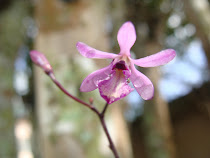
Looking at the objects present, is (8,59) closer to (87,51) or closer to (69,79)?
(69,79)

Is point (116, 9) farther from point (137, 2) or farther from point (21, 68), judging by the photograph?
point (21, 68)

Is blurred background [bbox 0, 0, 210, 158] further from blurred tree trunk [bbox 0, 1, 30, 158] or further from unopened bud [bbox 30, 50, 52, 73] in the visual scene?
unopened bud [bbox 30, 50, 52, 73]

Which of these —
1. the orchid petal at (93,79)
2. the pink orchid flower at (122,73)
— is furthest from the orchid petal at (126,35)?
the orchid petal at (93,79)

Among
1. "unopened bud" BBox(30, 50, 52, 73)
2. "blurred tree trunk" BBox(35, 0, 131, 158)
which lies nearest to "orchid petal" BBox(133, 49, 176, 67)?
"unopened bud" BBox(30, 50, 52, 73)

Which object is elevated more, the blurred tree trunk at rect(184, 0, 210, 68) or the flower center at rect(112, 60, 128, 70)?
the blurred tree trunk at rect(184, 0, 210, 68)

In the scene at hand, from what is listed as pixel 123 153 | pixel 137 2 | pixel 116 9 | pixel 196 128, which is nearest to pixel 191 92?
pixel 196 128

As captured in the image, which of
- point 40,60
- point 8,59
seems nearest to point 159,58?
point 40,60
